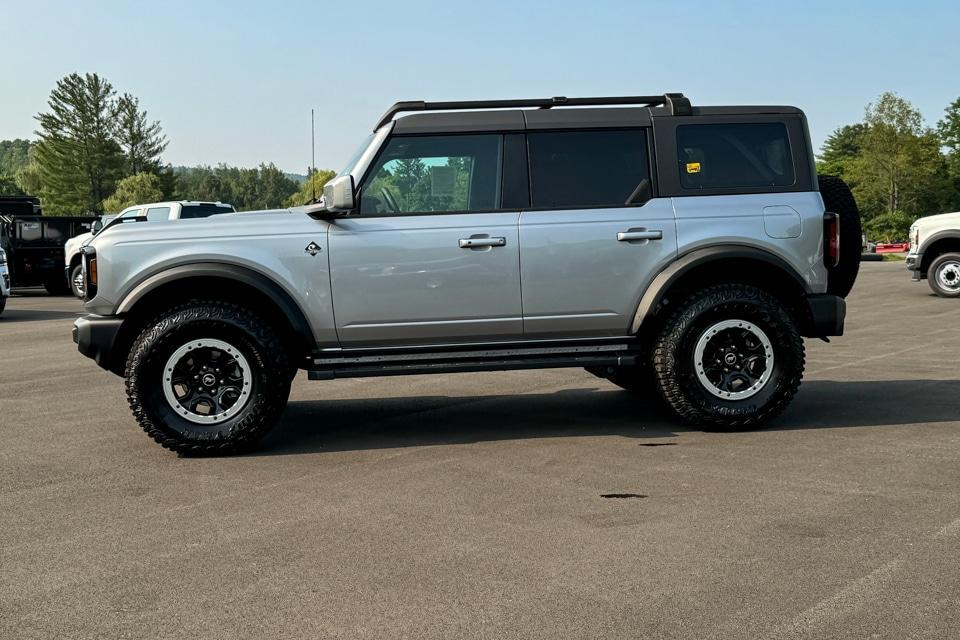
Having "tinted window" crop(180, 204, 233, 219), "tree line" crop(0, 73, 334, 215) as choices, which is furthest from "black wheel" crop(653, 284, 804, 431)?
"tree line" crop(0, 73, 334, 215)

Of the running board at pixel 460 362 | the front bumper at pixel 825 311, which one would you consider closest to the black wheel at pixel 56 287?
the running board at pixel 460 362

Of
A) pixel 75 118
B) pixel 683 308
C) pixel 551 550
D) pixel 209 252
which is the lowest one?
pixel 551 550

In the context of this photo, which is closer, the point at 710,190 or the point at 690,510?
the point at 690,510

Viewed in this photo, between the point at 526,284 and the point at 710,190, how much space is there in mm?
1474

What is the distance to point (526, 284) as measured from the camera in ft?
21.9

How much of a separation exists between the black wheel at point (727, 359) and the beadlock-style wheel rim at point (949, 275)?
42.6 ft

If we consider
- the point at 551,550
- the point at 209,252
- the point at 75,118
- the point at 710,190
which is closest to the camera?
the point at 551,550

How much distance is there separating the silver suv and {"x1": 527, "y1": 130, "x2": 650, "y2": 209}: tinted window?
0.5 inches

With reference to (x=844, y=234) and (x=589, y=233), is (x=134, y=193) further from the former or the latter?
(x=844, y=234)

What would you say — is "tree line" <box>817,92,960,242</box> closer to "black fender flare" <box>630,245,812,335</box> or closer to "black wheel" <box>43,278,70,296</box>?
"black wheel" <box>43,278,70,296</box>

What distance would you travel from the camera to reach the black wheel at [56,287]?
2573 centimetres

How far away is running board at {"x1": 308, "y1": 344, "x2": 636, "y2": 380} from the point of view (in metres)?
6.56

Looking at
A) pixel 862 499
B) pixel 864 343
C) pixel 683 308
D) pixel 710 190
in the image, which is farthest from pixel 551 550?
pixel 864 343

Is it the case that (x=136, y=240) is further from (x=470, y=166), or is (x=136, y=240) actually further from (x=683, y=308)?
(x=683, y=308)
